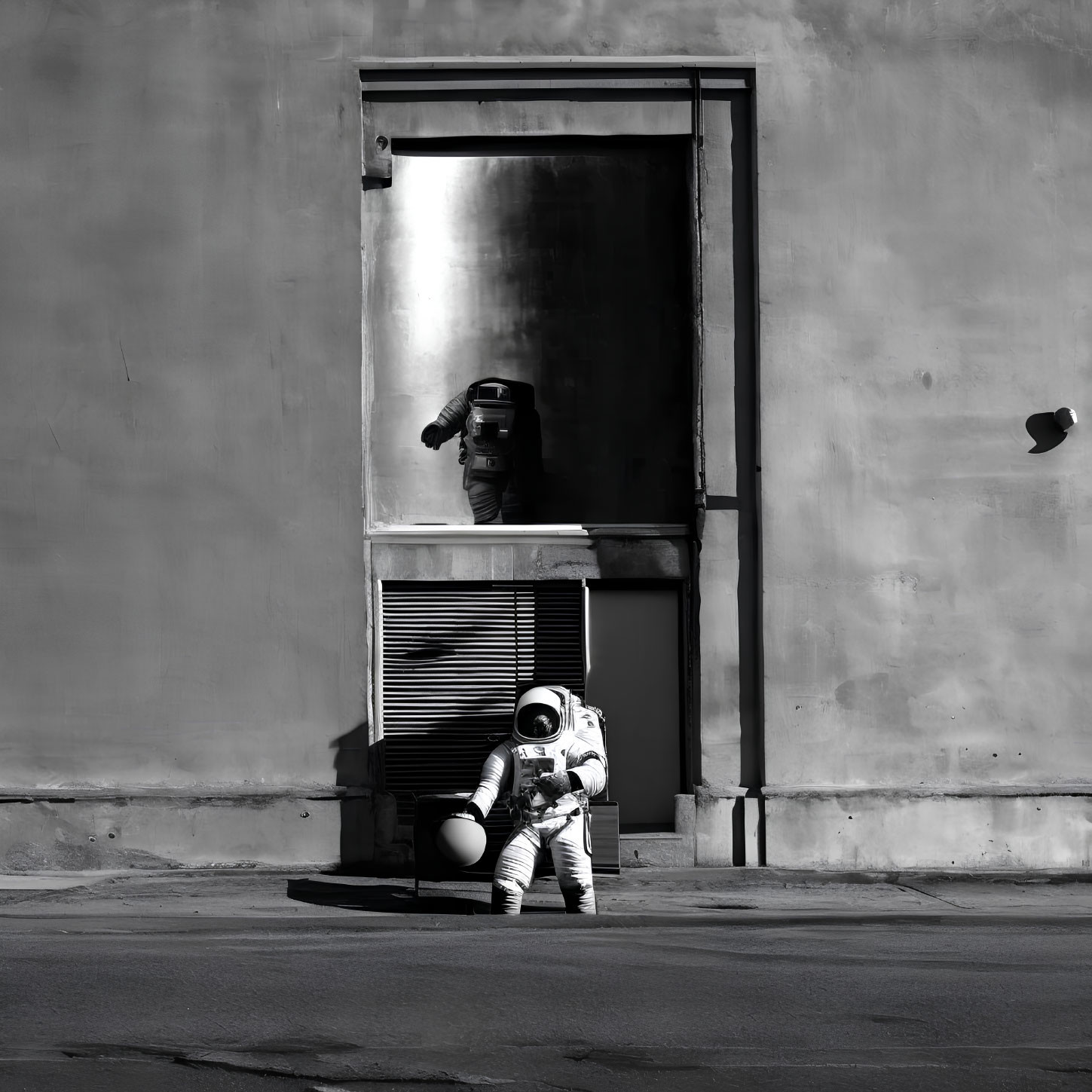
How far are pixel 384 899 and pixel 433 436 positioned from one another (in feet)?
13.8

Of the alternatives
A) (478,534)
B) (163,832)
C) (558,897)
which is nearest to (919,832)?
(558,897)

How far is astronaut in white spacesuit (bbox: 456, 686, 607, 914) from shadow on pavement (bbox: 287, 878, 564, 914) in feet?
0.90

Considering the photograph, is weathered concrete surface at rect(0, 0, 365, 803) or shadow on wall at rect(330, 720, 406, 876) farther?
weathered concrete surface at rect(0, 0, 365, 803)

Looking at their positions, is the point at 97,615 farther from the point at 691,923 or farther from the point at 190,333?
the point at 691,923

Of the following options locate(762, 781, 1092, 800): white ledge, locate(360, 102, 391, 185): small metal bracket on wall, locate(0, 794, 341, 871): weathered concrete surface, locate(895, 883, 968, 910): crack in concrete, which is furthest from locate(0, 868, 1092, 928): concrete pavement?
locate(360, 102, 391, 185): small metal bracket on wall

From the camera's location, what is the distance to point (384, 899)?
11.0 metres

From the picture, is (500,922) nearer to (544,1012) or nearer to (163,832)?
(544,1012)

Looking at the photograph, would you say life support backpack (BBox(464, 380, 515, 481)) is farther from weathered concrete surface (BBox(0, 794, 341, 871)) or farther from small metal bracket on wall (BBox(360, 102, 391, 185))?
weathered concrete surface (BBox(0, 794, 341, 871))

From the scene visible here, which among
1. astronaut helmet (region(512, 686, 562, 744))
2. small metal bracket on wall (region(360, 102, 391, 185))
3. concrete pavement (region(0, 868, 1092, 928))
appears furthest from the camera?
small metal bracket on wall (region(360, 102, 391, 185))

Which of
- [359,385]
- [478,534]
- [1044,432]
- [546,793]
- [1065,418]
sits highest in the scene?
[359,385]

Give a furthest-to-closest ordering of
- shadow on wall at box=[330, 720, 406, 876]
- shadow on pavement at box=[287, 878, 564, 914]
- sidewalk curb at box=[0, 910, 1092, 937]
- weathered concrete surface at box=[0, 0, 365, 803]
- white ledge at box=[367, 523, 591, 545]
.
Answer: white ledge at box=[367, 523, 591, 545]
weathered concrete surface at box=[0, 0, 365, 803]
shadow on wall at box=[330, 720, 406, 876]
shadow on pavement at box=[287, 878, 564, 914]
sidewalk curb at box=[0, 910, 1092, 937]

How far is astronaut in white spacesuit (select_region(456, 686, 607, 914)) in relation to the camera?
409 inches

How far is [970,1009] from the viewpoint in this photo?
682 centimetres

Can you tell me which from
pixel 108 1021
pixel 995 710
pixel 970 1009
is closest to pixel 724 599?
pixel 995 710
